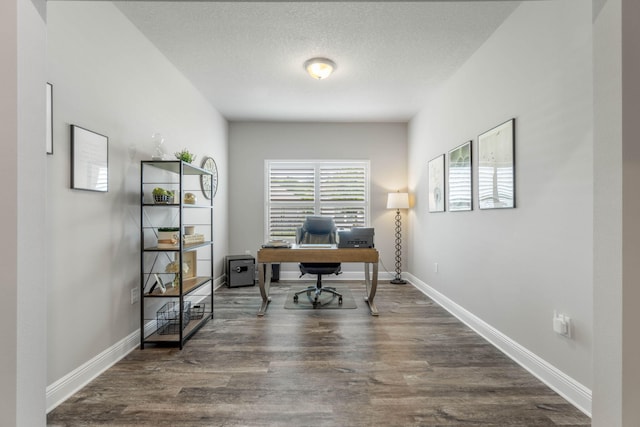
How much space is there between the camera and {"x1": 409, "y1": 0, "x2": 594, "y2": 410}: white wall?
1.67 m

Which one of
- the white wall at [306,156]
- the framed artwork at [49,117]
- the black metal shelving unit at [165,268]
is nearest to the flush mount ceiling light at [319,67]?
the black metal shelving unit at [165,268]

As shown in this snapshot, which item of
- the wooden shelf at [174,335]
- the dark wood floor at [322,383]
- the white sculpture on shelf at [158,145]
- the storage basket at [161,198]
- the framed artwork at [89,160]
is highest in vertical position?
the white sculpture on shelf at [158,145]

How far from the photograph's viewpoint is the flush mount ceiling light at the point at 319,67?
9.66 ft

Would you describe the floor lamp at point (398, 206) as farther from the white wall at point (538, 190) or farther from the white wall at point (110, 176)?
the white wall at point (110, 176)

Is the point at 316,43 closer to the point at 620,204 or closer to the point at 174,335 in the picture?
the point at 620,204

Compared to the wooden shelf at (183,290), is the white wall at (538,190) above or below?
above

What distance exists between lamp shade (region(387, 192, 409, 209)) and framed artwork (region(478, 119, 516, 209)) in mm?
1992

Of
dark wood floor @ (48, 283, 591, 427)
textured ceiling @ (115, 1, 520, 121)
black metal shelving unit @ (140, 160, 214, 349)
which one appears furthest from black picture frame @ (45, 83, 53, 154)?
dark wood floor @ (48, 283, 591, 427)

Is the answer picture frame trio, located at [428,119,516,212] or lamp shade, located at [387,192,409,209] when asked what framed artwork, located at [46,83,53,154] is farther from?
lamp shade, located at [387,192,409,209]

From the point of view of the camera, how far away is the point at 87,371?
1935mm

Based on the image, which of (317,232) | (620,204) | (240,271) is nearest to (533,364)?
(620,204)

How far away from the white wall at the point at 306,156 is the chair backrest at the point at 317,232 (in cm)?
124

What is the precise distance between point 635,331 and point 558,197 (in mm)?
1127

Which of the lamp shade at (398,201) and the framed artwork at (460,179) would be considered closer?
the framed artwork at (460,179)
